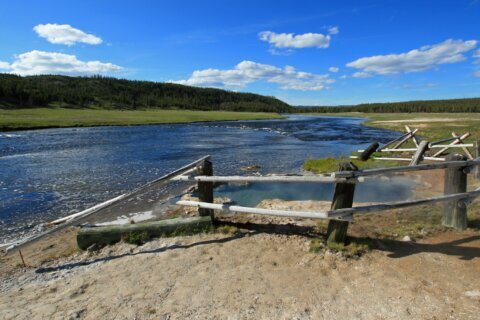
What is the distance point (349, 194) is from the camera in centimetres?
673

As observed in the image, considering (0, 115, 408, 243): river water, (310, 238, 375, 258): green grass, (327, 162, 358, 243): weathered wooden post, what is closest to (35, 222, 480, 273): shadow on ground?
(310, 238, 375, 258): green grass

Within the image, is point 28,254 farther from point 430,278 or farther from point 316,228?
point 430,278

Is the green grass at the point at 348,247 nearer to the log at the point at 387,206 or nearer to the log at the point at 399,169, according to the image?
the log at the point at 387,206

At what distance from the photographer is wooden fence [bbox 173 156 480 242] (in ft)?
21.7

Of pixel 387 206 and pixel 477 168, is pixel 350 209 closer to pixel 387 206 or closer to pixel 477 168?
pixel 387 206

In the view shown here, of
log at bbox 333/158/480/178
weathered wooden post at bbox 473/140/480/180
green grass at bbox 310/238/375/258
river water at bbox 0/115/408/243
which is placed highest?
log at bbox 333/158/480/178

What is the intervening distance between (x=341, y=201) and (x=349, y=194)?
0.22m

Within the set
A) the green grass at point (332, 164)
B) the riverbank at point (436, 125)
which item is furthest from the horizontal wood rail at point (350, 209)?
the riverbank at point (436, 125)

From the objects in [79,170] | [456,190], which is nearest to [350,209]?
[456,190]

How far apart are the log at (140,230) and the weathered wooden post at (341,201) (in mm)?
3003

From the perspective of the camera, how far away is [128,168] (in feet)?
72.0

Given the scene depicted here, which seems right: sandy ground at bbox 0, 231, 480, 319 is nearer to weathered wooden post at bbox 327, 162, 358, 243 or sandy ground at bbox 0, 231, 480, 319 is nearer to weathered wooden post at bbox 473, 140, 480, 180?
weathered wooden post at bbox 327, 162, 358, 243

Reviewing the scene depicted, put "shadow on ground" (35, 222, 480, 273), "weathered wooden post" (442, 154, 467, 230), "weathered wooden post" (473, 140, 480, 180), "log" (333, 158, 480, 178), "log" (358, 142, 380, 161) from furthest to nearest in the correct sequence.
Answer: "log" (358, 142, 380, 161) < "weathered wooden post" (473, 140, 480, 180) < "weathered wooden post" (442, 154, 467, 230) < "shadow on ground" (35, 222, 480, 273) < "log" (333, 158, 480, 178)

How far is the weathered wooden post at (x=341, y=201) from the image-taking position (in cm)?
664
